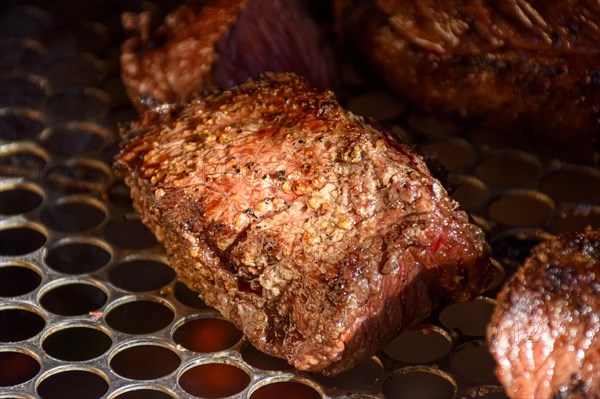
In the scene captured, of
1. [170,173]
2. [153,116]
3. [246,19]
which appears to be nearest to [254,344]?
[170,173]

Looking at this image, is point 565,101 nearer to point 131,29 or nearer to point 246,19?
point 246,19

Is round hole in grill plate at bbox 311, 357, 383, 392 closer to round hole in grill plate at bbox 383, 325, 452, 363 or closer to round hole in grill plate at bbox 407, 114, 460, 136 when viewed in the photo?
round hole in grill plate at bbox 383, 325, 452, 363

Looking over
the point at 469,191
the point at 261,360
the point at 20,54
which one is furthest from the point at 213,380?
the point at 20,54

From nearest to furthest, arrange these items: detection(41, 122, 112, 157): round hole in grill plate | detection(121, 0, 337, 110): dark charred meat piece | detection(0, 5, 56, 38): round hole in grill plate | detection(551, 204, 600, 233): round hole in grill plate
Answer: detection(551, 204, 600, 233): round hole in grill plate < detection(121, 0, 337, 110): dark charred meat piece < detection(41, 122, 112, 157): round hole in grill plate < detection(0, 5, 56, 38): round hole in grill plate

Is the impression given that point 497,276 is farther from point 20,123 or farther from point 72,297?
point 20,123

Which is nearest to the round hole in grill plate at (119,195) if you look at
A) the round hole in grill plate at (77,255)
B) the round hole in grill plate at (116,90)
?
the round hole in grill plate at (77,255)

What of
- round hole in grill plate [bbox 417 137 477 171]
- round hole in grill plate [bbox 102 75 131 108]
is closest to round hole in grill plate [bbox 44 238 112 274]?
round hole in grill plate [bbox 102 75 131 108]

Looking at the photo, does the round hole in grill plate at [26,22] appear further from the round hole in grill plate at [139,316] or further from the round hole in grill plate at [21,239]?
the round hole in grill plate at [139,316]
